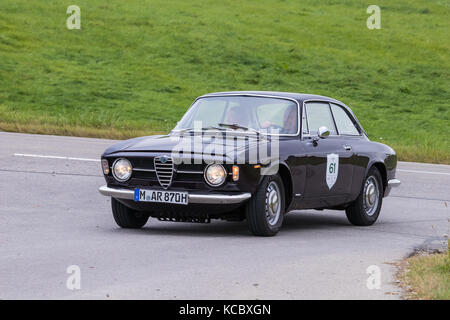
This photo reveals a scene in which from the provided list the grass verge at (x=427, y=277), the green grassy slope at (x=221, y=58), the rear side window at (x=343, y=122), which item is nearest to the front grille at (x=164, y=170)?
the grass verge at (x=427, y=277)

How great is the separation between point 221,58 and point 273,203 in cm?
3518

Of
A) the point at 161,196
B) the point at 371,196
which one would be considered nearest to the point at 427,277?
the point at 161,196

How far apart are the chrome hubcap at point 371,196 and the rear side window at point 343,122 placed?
656 mm

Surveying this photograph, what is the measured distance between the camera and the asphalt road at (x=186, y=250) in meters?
7.04

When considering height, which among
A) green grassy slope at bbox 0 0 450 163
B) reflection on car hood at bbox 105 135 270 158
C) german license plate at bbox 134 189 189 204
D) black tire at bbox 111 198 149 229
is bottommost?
black tire at bbox 111 198 149 229

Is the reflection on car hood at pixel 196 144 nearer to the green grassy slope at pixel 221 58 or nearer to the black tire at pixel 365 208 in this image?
the black tire at pixel 365 208

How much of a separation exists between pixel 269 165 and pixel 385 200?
17.6ft

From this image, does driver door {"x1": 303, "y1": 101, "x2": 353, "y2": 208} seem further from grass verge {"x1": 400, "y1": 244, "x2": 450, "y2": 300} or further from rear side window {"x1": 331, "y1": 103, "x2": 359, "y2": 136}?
grass verge {"x1": 400, "y1": 244, "x2": 450, "y2": 300}

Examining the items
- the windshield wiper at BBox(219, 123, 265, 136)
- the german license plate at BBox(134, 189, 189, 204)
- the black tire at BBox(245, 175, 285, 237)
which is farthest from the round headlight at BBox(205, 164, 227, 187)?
the windshield wiper at BBox(219, 123, 265, 136)

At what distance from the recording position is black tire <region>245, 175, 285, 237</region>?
978 cm

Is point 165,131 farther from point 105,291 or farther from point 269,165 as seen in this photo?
point 105,291

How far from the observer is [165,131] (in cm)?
2805

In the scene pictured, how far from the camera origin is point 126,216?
1058 cm

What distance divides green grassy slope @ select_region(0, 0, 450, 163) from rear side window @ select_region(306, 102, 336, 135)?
17.6 meters
